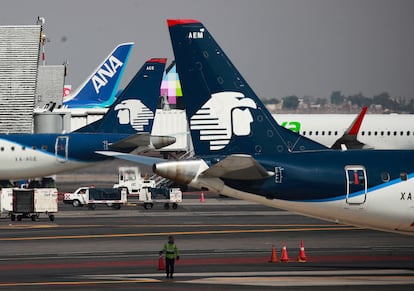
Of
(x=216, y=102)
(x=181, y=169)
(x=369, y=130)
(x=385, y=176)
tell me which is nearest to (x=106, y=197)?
(x=369, y=130)

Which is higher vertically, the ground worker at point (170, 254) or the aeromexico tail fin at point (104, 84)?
the aeromexico tail fin at point (104, 84)

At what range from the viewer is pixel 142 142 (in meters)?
74.1

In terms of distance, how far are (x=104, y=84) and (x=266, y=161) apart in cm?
9891

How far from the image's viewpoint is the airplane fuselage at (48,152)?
76.6 m

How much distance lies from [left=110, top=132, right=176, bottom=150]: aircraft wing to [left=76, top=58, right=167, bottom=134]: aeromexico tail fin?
5434 millimetres

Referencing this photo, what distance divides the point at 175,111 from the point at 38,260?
2134 inches

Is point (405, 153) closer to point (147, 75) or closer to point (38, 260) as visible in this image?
point (38, 260)

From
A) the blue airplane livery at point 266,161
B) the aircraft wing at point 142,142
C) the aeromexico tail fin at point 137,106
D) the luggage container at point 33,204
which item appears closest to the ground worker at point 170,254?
the blue airplane livery at point 266,161

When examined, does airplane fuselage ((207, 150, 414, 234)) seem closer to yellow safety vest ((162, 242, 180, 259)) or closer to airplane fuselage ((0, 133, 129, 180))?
yellow safety vest ((162, 242, 180, 259))

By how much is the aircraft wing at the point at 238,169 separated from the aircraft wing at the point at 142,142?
121 ft

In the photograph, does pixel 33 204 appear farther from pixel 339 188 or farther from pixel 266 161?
pixel 339 188

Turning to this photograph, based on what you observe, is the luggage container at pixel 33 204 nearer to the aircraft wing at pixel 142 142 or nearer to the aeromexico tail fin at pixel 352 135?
the aircraft wing at pixel 142 142

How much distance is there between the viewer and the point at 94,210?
74.3 metres

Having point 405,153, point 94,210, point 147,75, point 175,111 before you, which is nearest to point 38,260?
point 405,153
